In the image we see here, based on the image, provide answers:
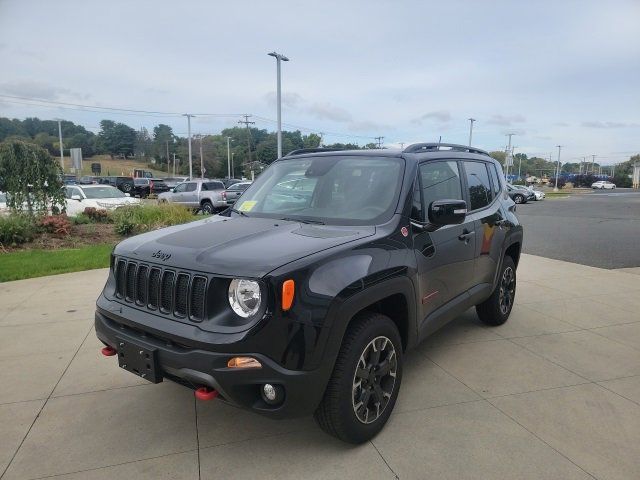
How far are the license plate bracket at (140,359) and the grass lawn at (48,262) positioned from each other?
5942mm

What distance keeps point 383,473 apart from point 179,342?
4.46 ft

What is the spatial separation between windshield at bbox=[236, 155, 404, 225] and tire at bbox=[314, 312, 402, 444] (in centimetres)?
79

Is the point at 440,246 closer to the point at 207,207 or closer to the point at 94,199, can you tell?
the point at 94,199

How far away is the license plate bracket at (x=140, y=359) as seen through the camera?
8.48 feet

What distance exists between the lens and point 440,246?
11.8 ft

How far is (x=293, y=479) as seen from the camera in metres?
2.59

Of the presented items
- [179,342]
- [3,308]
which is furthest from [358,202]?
[3,308]

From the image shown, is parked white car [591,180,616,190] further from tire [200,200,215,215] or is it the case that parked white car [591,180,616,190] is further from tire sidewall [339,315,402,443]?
tire sidewall [339,315,402,443]

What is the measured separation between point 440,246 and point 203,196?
1933cm

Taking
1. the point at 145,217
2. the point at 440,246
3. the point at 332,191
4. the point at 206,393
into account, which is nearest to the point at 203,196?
the point at 145,217

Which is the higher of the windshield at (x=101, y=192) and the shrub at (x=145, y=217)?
the windshield at (x=101, y=192)

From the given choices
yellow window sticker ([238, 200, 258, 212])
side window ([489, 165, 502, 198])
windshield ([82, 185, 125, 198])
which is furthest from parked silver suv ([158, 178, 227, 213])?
yellow window sticker ([238, 200, 258, 212])

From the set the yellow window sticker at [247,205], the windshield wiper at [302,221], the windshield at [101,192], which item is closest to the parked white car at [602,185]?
the windshield at [101,192]

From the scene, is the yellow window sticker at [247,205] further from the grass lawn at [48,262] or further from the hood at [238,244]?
the grass lawn at [48,262]
